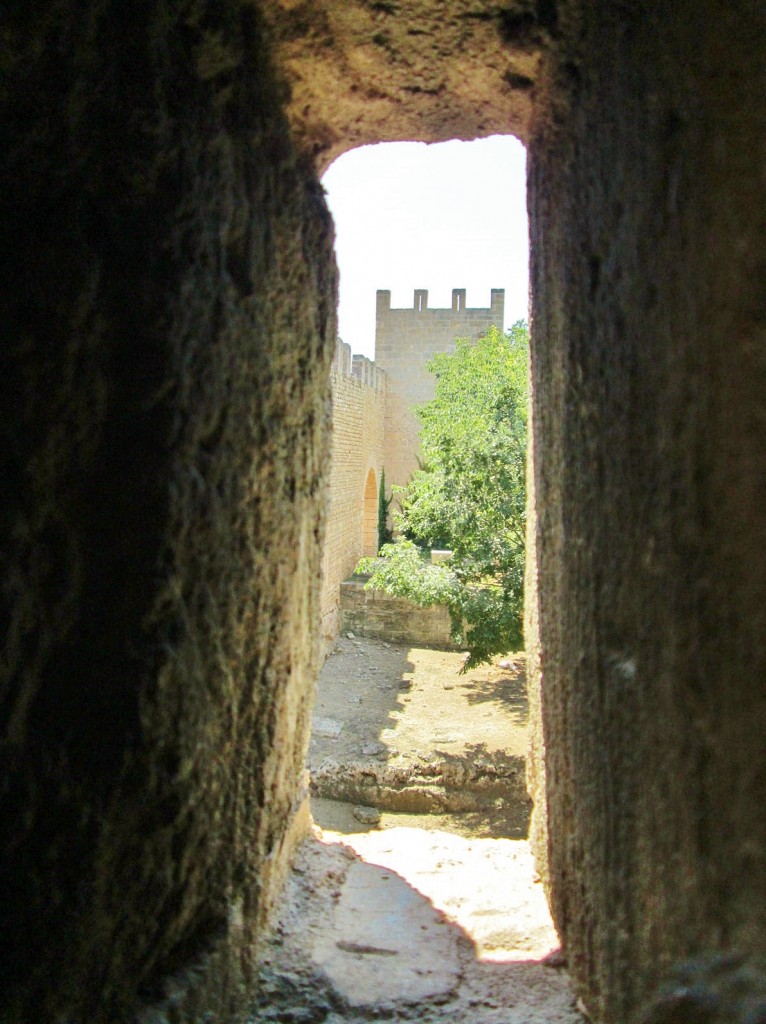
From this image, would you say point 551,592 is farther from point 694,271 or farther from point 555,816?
point 694,271

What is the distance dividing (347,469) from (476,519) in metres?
4.66

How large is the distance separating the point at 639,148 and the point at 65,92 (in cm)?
99

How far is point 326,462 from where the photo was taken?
2570mm

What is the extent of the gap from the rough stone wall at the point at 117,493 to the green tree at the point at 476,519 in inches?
276

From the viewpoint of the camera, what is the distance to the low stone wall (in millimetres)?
11891

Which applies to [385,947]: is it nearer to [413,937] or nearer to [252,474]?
[413,937]

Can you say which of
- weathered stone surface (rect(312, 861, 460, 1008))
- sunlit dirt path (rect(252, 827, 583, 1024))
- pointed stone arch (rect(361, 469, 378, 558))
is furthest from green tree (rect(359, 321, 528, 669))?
pointed stone arch (rect(361, 469, 378, 558))

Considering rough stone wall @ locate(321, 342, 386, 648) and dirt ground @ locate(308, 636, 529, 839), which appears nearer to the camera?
dirt ground @ locate(308, 636, 529, 839)

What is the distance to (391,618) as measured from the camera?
11984 mm

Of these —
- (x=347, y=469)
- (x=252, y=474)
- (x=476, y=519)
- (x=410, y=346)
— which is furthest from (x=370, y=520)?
(x=252, y=474)

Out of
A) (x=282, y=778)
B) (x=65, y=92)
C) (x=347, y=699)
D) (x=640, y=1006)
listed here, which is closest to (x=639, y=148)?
(x=65, y=92)

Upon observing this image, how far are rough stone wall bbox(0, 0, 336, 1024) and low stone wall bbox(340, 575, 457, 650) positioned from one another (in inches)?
399

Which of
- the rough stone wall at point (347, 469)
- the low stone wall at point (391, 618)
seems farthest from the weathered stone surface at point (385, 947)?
the low stone wall at point (391, 618)

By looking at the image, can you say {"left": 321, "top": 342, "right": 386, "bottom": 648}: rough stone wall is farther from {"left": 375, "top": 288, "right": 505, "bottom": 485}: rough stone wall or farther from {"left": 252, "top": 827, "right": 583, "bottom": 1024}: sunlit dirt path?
{"left": 252, "top": 827, "right": 583, "bottom": 1024}: sunlit dirt path
